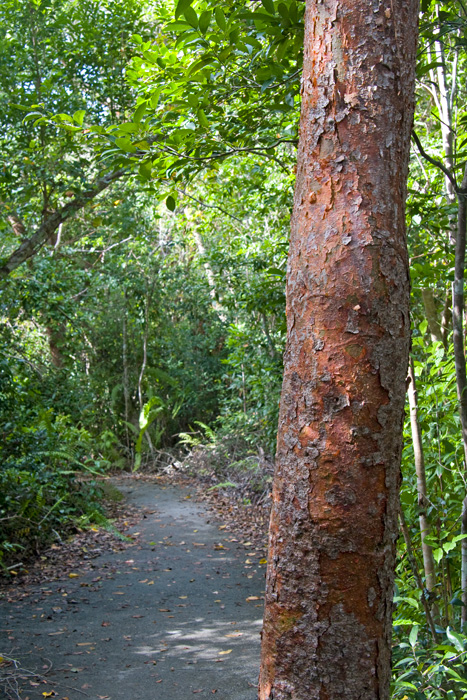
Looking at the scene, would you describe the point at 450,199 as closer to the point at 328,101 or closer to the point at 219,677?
the point at 328,101

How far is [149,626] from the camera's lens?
518cm

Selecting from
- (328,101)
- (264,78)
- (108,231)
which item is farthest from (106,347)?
(328,101)

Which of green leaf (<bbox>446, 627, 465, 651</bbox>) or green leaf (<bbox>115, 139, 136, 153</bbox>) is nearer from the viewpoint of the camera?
green leaf (<bbox>446, 627, 465, 651</bbox>)

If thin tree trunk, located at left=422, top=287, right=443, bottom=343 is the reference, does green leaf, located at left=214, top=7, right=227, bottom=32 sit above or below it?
above

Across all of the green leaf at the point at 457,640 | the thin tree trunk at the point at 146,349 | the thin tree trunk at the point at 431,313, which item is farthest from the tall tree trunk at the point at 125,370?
the green leaf at the point at 457,640

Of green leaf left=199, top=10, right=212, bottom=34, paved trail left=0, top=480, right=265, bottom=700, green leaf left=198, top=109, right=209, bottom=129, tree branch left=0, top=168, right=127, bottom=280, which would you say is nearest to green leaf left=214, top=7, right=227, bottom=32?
green leaf left=199, top=10, right=212, bottom=34

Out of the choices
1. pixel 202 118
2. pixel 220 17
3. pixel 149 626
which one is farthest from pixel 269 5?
pixel 149 626

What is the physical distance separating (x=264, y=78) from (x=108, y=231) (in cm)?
1051

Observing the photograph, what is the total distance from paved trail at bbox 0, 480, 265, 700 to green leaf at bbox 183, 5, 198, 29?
13.0 ft

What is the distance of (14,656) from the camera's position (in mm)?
4320

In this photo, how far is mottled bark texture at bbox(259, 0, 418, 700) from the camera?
4.66 feet

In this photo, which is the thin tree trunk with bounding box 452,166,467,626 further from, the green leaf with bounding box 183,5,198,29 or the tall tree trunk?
the tall tree trunk

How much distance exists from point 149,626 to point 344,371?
14.8 feet

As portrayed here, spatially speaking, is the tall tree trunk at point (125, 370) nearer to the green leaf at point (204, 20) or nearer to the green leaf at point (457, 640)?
the green leaf at point (204, 20)
